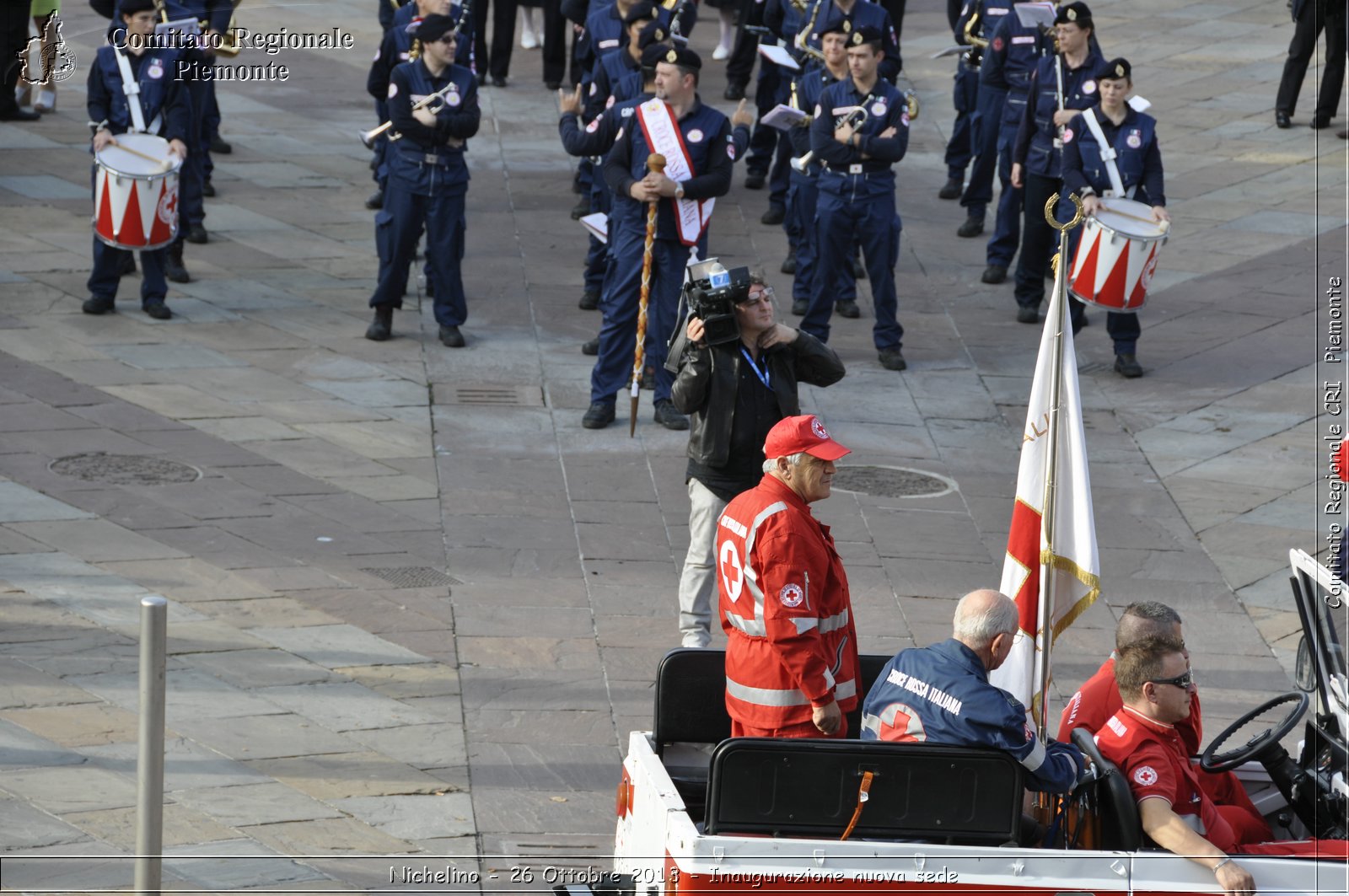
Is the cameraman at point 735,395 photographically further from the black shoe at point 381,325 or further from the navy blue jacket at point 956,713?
the black shoe at point 381,325

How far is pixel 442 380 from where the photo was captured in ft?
41.8

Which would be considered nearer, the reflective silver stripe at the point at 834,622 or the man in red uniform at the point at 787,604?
the man in red uniform at the point at 787,604

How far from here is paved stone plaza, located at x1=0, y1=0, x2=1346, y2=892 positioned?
7418 millimetres

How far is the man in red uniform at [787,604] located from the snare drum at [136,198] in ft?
23.9

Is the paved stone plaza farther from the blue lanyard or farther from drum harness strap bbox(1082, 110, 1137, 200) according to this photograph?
the blue lanyard

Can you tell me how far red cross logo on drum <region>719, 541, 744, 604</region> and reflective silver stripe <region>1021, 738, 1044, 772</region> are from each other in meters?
1.29

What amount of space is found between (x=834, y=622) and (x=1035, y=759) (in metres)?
1.12

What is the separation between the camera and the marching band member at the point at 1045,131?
539 inches

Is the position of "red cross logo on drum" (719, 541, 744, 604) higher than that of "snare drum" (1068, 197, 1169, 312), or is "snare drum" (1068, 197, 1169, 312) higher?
"red cross logo on drum" (719, 541, 744, 604)

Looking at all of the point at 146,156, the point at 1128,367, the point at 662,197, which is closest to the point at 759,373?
the point at 662,197

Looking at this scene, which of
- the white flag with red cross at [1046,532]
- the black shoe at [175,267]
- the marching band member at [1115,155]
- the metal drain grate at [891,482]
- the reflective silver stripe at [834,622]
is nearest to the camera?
the reflective silver stripe at [834,622]

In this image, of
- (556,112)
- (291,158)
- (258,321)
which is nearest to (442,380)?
(258,321)

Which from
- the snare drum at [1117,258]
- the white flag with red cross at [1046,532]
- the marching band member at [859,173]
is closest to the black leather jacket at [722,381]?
the white flag with red cross at [1046,532]

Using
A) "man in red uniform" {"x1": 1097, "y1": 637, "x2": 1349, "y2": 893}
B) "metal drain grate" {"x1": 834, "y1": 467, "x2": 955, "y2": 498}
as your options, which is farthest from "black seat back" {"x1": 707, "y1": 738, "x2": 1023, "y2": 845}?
"metal drain grate" {"x1": 834, "y1": 467, "x2": 955, "y2": 498}
